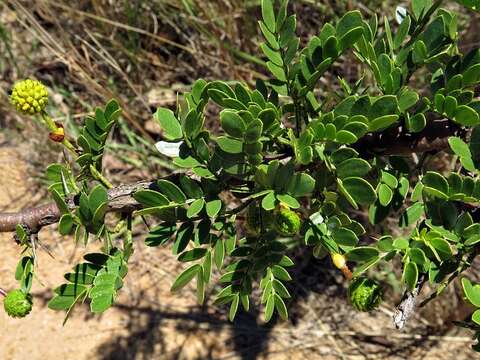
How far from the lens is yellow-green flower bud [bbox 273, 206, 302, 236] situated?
93 centimetres

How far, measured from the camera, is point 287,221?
94 cm

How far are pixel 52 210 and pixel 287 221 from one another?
0.42 metres

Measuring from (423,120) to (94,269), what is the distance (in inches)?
23.6

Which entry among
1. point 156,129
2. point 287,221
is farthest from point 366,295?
point 156,129

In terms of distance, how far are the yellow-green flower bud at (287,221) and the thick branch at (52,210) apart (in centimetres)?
22

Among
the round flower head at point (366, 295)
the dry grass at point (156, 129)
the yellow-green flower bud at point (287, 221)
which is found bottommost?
the dry grass at point (156, 129)

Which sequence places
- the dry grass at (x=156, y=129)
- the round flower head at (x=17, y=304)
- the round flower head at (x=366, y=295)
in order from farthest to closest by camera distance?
the dry grass at (x=156, y=129) → the round flower head at (x=17, y=304) → the round flower head at (x=366, y=295)

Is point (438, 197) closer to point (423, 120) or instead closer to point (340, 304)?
point (423, 120)

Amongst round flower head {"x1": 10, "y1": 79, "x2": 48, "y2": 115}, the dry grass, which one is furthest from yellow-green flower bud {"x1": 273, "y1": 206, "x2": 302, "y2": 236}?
the dry grass

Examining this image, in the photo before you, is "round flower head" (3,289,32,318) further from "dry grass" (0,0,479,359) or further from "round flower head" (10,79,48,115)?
"dry grass" (0,0,479,359)

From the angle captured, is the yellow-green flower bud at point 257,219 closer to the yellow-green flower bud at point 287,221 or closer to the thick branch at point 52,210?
the yellow-green flower bud at point 287,221

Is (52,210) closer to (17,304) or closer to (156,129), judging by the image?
(17,304)

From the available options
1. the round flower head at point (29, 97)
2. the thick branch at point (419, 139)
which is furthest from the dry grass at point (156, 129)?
the thick branch at point (419, 139)

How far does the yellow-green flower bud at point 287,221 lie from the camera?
93 centimetres
